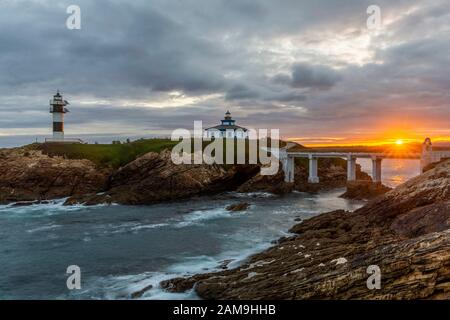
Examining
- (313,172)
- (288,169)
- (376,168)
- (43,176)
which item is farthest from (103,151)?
(376,168)

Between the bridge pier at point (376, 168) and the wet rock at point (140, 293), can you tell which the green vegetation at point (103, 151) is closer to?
the bridge pier at point (376, 168)

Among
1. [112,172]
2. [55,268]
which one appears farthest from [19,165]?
→ [55,268]

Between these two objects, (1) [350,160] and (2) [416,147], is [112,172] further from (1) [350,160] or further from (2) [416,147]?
(2) [416,147]

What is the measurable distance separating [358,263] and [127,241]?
20.5 metres

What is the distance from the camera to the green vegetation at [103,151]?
64062 millimetres

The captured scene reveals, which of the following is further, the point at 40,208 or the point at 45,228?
the point at 40,208

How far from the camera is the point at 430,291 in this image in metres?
13.8

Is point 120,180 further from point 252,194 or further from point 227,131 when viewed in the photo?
point 227,131

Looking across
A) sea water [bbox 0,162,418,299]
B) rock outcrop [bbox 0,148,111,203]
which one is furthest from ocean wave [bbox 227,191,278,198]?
rock outcrop [bbox 0,148,111,203]

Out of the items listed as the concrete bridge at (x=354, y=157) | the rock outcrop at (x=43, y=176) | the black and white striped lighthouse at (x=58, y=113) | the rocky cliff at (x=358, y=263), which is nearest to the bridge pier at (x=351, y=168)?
the concrete bridge at (x=354, y=157)

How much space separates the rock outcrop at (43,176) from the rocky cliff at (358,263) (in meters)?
41.3

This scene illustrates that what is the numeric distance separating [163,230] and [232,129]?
219 ft

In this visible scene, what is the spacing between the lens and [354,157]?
6116 centimetres

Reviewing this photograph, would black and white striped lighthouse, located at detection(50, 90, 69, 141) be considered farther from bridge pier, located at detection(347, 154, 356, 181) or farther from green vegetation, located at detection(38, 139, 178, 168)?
bridge pier, located at detection(347, 154, 356, 181)
